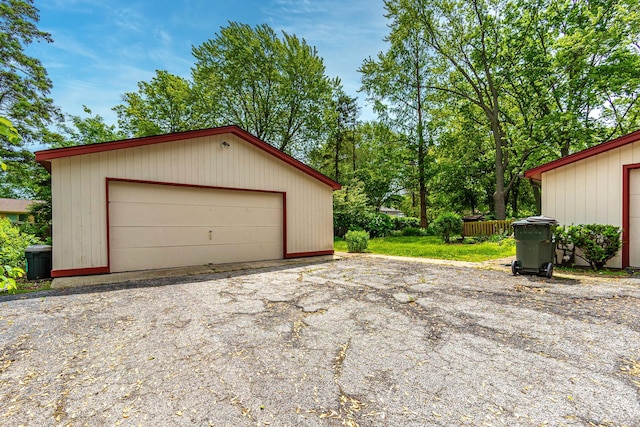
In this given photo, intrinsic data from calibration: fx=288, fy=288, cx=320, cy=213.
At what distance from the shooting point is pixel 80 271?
5391 millimetres

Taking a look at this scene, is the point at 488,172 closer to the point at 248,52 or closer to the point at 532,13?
the point at 532,13

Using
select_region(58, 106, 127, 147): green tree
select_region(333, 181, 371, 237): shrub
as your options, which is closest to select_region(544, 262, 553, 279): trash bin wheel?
select_region(333, 181, 371, 237): shrub

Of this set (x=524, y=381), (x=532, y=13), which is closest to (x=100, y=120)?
(x=524, y=381)

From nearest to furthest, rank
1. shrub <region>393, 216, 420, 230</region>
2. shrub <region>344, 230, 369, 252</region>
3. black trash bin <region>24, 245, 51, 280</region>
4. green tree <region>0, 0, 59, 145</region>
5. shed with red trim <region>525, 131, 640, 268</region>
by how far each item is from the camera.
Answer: black trash bin <region>24, 245, 51, 280</region>
shed with red trim <region>525, 131, 640, 268</region>
shrub <region>344, 230, 369, 252</region>
green tree <region>0, 0, 59, 145</region>
shrub <region>393, 216, 420, 230</region>

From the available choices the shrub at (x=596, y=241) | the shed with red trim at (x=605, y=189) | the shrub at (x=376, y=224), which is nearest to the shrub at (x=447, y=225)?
the shrub at (x=376, y=224)

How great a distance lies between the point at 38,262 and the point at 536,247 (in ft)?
32.0

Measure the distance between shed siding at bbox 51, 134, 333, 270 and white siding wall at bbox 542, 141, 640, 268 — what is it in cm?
576

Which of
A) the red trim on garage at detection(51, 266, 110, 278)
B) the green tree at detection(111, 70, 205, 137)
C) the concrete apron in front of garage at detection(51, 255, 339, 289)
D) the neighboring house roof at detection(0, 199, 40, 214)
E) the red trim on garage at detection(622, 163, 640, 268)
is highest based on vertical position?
the green tree at detection(111, 70, 205, 137)

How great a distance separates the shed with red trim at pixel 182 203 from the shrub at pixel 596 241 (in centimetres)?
598

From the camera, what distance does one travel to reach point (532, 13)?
14023 mm

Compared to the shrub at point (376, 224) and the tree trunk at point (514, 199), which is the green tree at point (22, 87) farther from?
the tree trunk at point (514, 199)

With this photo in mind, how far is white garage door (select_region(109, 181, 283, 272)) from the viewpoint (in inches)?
234

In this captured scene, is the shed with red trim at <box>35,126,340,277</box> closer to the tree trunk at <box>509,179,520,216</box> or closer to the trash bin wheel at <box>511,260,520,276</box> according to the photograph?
the trash bin wheel at <box>511,260,520,276</box>

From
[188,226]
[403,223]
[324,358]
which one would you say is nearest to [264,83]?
[403,223]
